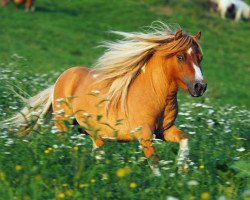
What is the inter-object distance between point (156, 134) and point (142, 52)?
0.91m

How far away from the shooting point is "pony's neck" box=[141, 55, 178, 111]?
7945mm

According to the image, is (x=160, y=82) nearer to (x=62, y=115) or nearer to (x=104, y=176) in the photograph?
(x=62, y=115)

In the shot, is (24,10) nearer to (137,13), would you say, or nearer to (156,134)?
(137,13)

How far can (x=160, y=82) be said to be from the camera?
8.01m

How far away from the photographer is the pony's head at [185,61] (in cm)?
764

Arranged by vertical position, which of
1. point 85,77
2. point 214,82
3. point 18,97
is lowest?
point 214,82

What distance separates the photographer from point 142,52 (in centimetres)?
811

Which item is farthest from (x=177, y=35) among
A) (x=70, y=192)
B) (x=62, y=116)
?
(x=70, y=192)

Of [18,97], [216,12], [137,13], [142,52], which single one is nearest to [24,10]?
[137,13]

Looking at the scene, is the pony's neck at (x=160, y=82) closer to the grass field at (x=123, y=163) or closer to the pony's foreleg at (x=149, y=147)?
the pony's foreleg at (x=149, y=147)

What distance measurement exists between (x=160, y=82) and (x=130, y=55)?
47 centimetres

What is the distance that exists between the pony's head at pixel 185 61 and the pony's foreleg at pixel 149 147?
2.01ft

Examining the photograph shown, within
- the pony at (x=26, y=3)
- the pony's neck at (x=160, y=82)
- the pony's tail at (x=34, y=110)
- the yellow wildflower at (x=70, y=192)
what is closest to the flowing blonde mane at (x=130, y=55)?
the pony's neck at (x=160, y=82)

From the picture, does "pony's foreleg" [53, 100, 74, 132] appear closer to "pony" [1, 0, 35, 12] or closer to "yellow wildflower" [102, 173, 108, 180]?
"yellow wildflower" [102, 173, 108, 180]
